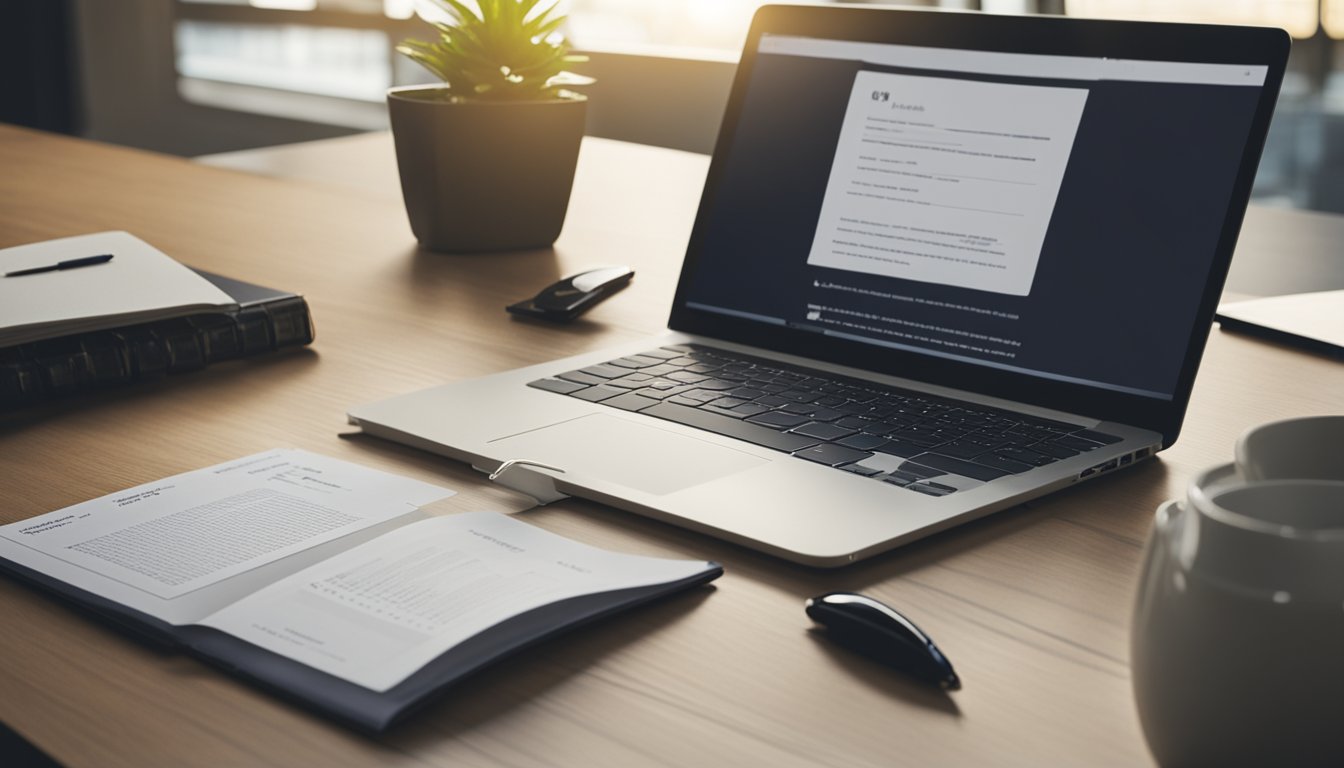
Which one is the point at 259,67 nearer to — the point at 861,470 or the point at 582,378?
the point at 582,378

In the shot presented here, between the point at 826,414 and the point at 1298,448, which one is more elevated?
the point at 1298,448

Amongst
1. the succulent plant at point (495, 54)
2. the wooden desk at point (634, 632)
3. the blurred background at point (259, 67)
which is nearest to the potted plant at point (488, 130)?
the succulent plant at point (495, 54)

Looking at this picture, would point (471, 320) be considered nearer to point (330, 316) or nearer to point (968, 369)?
point (330, 316)

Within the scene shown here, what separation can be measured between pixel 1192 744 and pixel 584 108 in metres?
1.07

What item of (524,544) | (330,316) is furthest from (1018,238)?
(330,316)

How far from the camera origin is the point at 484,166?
130 centimetres

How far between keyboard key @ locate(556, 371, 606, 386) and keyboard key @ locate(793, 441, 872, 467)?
7.8 inches

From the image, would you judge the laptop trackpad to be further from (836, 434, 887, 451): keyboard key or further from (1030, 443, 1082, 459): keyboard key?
(1030, 443, 1082, 459): keyboard key

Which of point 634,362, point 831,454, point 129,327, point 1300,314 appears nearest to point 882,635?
point 831,454

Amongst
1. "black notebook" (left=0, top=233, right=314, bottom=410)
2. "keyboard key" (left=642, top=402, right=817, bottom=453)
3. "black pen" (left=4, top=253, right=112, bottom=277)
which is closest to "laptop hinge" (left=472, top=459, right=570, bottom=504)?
"keyboard key" (left=642, top=402, right=817, bottom=453)

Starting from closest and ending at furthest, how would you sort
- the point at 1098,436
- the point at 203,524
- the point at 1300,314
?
the point at 203,524
the point at 1098,436
the point at 1300,314

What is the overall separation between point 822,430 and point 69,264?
63cm

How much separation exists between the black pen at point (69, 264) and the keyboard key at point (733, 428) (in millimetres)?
501

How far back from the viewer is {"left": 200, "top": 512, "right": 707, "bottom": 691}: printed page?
523 millimetres
